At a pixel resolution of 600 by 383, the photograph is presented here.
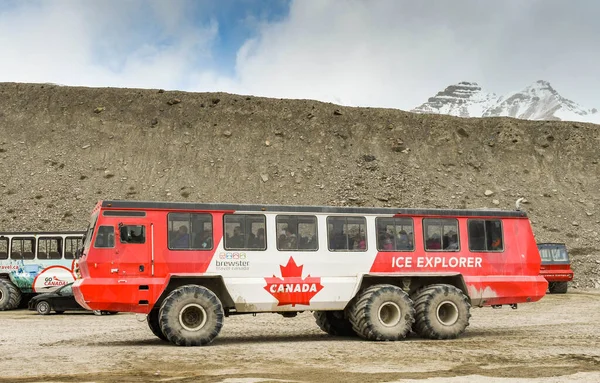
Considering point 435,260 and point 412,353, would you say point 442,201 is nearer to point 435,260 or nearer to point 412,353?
point 435,260

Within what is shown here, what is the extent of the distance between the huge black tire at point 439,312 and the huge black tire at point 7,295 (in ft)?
61.3

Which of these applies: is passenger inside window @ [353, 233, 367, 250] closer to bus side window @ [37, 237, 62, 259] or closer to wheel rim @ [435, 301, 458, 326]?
wheel rim @ [435, 301, 458, 326]

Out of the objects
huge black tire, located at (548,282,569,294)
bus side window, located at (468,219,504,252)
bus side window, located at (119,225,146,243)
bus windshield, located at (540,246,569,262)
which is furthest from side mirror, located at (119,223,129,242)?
huge black tire, located at (548,282,569,294)

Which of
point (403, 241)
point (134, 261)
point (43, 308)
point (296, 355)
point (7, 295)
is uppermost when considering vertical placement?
point (403, 241)

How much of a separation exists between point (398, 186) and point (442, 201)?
10.4ft

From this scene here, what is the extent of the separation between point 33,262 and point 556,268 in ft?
73.8

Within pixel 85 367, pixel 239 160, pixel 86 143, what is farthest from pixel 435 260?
pixel 86 143

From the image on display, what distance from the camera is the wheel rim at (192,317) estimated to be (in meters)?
17.4

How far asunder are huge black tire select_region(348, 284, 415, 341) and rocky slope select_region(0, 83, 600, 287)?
3132 cm

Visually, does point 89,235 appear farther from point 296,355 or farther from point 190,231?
point 296,355

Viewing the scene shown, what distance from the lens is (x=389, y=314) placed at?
1894cm

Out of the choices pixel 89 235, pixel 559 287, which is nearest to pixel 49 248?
pixel 89 235

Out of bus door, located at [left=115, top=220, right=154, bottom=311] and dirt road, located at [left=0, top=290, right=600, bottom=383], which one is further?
bus door, located at [left=115, top=220, right=154, bottom=311]

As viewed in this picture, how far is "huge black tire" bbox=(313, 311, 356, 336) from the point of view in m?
20.4
